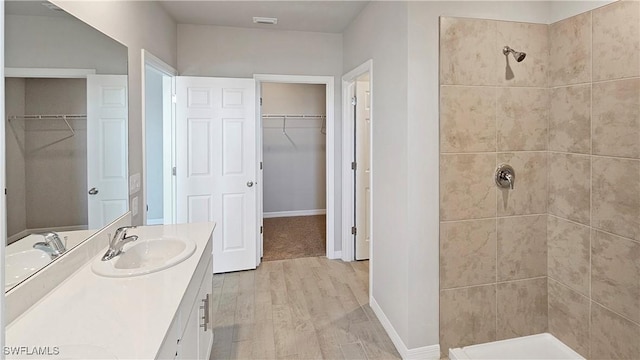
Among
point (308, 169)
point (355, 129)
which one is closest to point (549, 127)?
point (355, 129)

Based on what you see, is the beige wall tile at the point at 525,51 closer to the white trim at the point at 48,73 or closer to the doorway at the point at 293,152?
the white trim at the point at 48,73

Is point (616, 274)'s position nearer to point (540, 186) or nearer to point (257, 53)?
point (540, 186)

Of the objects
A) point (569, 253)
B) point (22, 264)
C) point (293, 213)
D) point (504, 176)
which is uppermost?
point (504, 176)

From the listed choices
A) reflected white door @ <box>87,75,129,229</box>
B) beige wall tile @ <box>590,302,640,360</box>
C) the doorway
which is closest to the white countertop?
reflected white door @ <box>87,75,129,229</box>

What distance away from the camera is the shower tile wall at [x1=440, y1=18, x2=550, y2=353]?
2.04m

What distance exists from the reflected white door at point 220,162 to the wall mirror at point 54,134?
1.33 meters

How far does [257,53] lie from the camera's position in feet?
11.3

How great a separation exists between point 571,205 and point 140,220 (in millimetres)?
2876

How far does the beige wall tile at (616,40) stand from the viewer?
67.4 inches

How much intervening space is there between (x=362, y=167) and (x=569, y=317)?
2.11m

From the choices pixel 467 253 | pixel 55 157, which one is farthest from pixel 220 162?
pixel 467 253

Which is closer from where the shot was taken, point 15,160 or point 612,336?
point 15,160

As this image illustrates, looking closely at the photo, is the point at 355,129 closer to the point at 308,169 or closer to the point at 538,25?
the point at 538,25

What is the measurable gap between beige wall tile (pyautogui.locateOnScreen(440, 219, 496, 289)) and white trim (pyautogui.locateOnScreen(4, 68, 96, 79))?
6.68 feet
